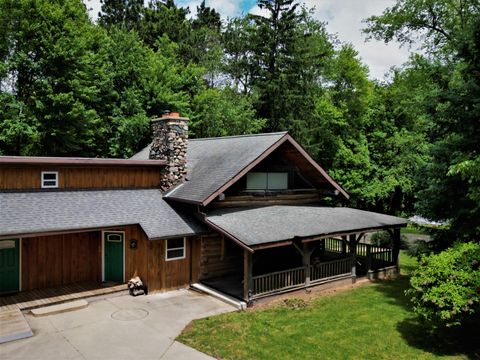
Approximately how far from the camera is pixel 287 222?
15680mm

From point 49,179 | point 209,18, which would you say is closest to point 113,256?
point 49,179

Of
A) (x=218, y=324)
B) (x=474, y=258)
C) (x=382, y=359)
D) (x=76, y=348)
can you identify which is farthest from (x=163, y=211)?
(x=474, y=258)

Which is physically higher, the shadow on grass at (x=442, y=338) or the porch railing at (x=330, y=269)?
the porch railing at (x=330, y=269)

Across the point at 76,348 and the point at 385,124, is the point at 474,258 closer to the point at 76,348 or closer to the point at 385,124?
the point at 76,348

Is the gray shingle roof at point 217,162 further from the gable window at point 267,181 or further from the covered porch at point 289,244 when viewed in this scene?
the covered porch at point 289,244

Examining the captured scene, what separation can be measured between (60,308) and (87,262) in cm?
278

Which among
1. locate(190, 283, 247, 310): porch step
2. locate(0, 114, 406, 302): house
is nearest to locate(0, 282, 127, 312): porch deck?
locate(0, 114, 406, 302): house

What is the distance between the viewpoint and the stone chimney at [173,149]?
1728cm

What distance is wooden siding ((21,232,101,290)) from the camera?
1414 centimetres

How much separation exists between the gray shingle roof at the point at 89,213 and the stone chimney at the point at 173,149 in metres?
1.15

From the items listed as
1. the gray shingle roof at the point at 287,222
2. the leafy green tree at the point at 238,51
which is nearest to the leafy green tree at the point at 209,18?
the leafy green tree at the point at 238,51

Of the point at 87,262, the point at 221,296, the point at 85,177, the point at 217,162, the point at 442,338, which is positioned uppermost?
the point at 217,162

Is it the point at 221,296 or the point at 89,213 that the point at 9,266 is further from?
the point at 221,296

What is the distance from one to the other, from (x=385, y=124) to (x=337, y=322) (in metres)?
27.0
